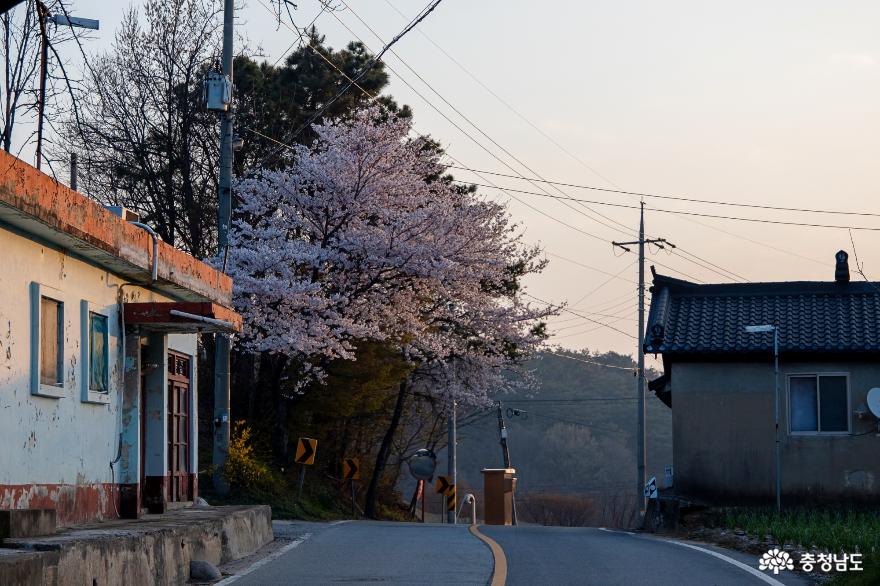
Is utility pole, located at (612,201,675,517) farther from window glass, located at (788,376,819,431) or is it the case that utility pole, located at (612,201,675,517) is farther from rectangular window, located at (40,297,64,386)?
rectangular window, located at (40,297,64,386)

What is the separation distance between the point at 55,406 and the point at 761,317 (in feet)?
64.8

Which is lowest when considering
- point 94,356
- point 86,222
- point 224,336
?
point 94,356

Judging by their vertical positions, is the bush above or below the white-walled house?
below

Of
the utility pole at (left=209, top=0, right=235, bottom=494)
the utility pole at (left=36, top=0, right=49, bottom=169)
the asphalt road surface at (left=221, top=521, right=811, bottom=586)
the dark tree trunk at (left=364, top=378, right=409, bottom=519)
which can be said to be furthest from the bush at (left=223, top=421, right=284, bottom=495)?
the utility pole at (left=36, top=0, right=49, bottom=169)

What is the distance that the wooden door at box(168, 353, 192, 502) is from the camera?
1834cm

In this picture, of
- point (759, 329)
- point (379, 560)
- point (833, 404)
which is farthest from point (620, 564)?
point (833, 404)

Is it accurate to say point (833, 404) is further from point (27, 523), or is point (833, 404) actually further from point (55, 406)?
point (27, 523)

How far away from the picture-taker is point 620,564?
45.8 ft

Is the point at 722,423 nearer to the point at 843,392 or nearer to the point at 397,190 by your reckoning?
the point at 843,392

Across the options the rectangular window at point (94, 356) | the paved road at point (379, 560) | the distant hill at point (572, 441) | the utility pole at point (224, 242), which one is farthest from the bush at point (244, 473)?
the distant hill at point (572, 441)

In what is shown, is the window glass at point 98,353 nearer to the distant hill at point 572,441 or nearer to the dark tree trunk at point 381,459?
the dark tree trunk at point 381,459

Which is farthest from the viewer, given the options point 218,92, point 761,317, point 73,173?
point 761,317

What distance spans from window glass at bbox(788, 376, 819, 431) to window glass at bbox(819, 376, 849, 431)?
15 centimetres

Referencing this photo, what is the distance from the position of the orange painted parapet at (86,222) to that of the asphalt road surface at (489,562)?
13.3 feet
